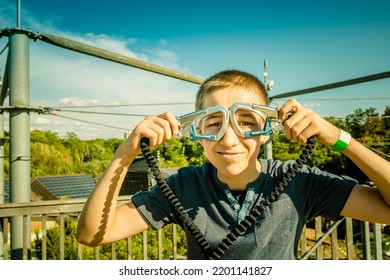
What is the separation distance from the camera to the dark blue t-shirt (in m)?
1.02

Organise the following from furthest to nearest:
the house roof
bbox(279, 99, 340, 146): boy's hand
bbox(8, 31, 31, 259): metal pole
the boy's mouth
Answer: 1. the house roof
2. bbox(8, 31, 31, 259): metal pole
3. the boy's mouth
4. bbox(279, 99, 340, 146): boy's hand

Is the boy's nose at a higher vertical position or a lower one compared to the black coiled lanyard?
higher

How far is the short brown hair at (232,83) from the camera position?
1065mm

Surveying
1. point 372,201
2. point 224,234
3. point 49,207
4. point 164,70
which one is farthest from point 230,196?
point 164,70

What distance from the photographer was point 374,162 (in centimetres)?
94

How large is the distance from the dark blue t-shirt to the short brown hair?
28 cm

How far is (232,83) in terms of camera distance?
106cm

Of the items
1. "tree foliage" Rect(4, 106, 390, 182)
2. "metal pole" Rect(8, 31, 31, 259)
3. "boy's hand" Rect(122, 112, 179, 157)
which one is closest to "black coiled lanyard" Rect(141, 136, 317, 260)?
"boy's hand" Rect(122, 112, 179, 157)

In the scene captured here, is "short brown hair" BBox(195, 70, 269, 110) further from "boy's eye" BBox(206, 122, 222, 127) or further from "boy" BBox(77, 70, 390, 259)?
"boy's eye" BBox(206, 122, 222, 127)

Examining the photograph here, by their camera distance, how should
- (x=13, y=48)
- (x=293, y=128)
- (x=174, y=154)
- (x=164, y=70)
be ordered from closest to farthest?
(x=293, y=128)
(x=13, y=48)
(x=164, y=70)
(x=174, y=154)

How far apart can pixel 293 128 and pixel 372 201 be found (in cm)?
39

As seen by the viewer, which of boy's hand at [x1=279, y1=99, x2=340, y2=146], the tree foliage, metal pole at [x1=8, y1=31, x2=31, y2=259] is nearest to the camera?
boy's hand at [x1=279, y1=99, x2=340, y2=146]
